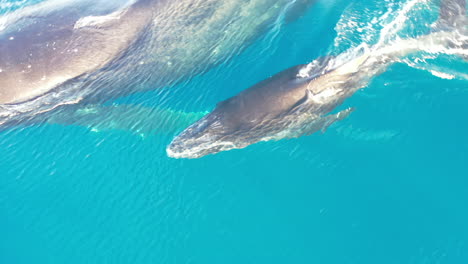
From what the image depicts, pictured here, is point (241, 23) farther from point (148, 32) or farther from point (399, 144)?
point (399, 144)

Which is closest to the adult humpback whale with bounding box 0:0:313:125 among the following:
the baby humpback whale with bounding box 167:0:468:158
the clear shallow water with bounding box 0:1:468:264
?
the clear shallow water with bounding box 0:1:468:264

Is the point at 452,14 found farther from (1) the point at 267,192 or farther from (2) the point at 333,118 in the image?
(1) the point at 267,192

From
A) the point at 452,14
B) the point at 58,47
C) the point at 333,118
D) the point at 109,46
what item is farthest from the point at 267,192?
the point at 452,14

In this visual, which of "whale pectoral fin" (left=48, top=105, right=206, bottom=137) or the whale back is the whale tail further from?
the whale back

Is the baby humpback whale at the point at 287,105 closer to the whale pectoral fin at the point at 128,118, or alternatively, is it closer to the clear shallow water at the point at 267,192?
the clear shallow water at the point at 267,192

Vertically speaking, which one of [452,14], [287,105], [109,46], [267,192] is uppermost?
[109,46]

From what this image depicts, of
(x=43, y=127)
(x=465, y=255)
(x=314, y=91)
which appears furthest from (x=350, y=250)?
(x=43, y=127)

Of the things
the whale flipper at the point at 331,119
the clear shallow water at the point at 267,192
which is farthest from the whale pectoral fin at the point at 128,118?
the whale flipper at the point at 331,119
